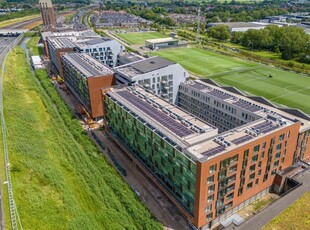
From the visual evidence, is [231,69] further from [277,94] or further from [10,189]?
[10,189]

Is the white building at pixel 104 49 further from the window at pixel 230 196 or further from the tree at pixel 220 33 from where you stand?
the tree at pixel 220 33

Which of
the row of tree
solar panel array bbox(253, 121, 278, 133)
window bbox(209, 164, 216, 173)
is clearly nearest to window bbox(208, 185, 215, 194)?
window bbox(209, 164, 216, 173)

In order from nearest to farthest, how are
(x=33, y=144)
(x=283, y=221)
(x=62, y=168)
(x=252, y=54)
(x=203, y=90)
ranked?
(x=283, y=221)
(x=62, y=168)
(x=33, y=144)
(x=203, y=90)
(x=252, y=54)

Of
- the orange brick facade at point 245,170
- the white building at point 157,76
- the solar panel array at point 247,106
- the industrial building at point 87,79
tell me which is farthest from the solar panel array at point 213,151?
the industrial building at point 87,79

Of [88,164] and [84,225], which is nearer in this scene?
[84,225]

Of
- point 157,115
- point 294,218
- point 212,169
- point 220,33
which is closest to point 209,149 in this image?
point 212,169

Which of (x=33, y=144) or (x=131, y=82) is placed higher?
(x=131, y=82)

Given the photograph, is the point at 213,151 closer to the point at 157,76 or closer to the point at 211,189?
the point at 211,189

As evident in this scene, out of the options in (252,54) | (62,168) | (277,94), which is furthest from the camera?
(252,54)

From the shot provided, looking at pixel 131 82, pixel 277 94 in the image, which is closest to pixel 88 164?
pixel 131 82
